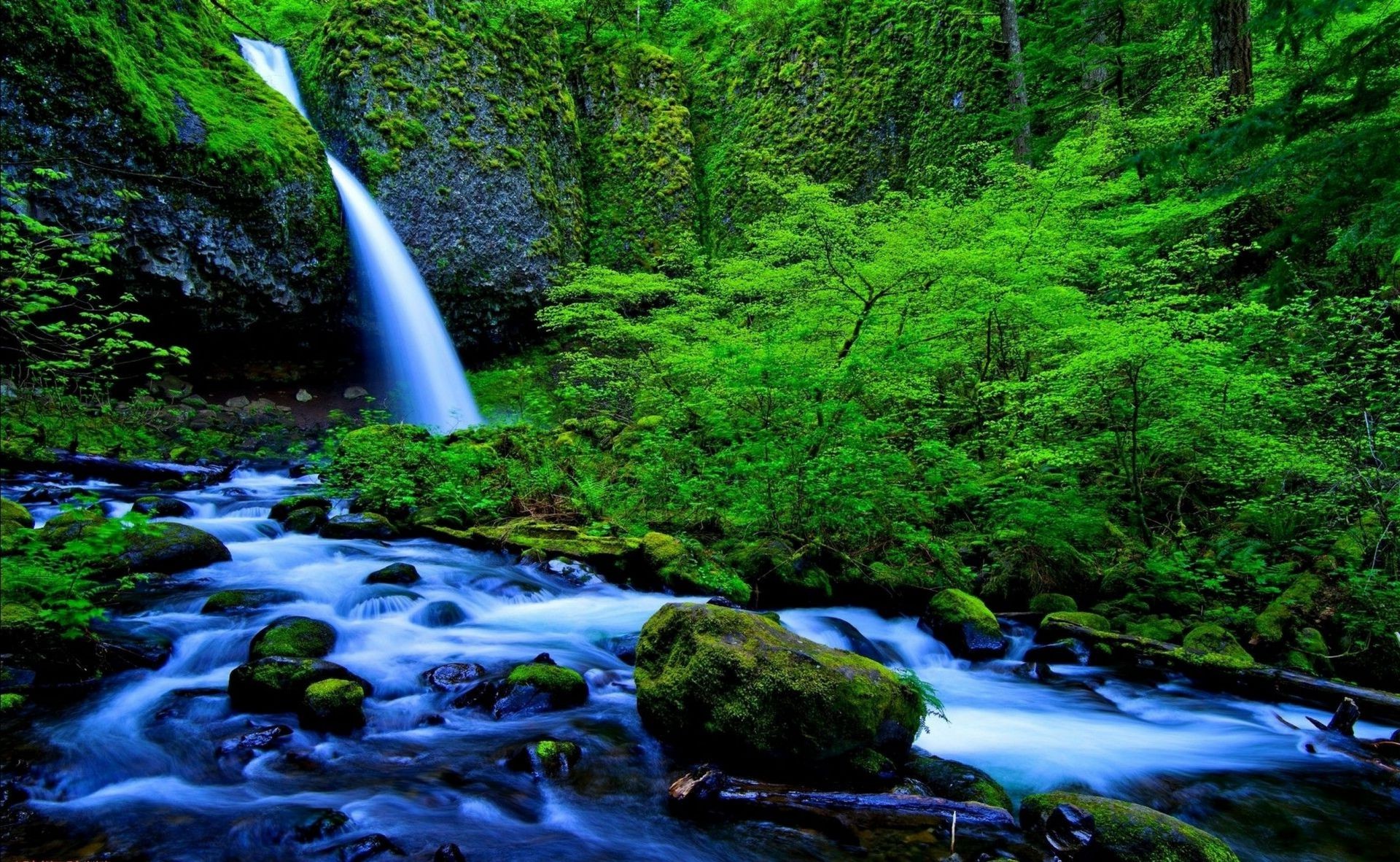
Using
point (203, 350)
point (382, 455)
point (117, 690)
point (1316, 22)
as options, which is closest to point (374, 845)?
point (117, 690)

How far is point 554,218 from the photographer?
726 inches

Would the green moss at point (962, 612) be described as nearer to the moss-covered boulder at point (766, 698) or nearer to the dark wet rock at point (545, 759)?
the moss-covered boulder at point (766, 698)

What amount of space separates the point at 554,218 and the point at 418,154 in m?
3.68

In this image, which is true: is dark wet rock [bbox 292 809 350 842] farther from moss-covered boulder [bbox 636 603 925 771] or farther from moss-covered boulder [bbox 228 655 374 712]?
moss-covered boulder [bbox 636 603 925 771]

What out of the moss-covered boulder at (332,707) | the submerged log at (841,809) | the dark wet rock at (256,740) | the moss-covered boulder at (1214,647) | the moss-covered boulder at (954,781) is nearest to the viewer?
the submerged log at (841,809)

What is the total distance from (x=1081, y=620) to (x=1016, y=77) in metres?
11.8

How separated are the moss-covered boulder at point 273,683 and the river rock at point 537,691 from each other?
825mm

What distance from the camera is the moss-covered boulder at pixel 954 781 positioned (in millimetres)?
3096

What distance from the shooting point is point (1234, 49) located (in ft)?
29.3

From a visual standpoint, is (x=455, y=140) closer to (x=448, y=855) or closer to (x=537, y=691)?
(x=537, y=691)

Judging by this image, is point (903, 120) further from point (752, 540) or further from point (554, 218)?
point (752, 540)

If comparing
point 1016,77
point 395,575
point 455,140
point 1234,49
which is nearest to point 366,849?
point 395,575

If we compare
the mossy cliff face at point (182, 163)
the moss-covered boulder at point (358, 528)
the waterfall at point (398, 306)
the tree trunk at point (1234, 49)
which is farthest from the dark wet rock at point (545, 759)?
the waterfall at point (398, 306)

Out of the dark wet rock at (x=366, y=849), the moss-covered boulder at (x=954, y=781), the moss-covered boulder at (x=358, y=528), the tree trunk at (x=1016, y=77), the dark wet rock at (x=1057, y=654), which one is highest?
the tree trunk at (x=1016, y=77)
